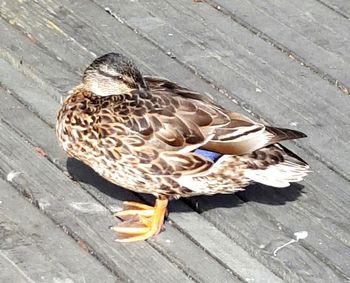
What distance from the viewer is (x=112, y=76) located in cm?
485

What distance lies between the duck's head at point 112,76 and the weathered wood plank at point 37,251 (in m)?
0.57

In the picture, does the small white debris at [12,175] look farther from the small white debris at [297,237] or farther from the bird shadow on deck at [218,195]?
the small white debris at [297,237]

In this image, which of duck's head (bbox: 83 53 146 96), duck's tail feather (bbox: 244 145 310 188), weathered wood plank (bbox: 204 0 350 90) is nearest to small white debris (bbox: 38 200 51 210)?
duck's head (bbox: 83 53 146 96)

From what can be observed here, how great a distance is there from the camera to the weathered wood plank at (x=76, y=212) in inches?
178

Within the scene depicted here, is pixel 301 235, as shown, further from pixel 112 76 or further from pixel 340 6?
pixel 340 6

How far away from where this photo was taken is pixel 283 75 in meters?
5.71

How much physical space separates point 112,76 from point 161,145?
41 centimetres

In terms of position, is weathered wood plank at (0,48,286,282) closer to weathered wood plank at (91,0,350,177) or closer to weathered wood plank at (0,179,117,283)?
weathered wood plank at (0,179,117,283)

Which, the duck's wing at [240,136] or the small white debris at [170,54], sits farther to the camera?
the small white debris at [170,54]

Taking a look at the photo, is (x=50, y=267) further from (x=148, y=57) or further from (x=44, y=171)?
(x=148, y=57)

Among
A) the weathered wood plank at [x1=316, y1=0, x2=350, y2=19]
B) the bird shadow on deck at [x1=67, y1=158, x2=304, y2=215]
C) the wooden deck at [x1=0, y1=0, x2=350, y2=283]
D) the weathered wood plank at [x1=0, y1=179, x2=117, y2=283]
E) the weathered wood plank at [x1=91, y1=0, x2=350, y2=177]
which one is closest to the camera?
the weathered wood plank at [x1=0, y1=179, x2=117, y2=283]

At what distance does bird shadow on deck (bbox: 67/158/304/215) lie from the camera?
4.91 metres

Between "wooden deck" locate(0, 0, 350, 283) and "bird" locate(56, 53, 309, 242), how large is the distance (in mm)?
133

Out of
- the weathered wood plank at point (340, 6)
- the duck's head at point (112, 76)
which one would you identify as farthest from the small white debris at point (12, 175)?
the weathered wood plank at point (340, 6)
